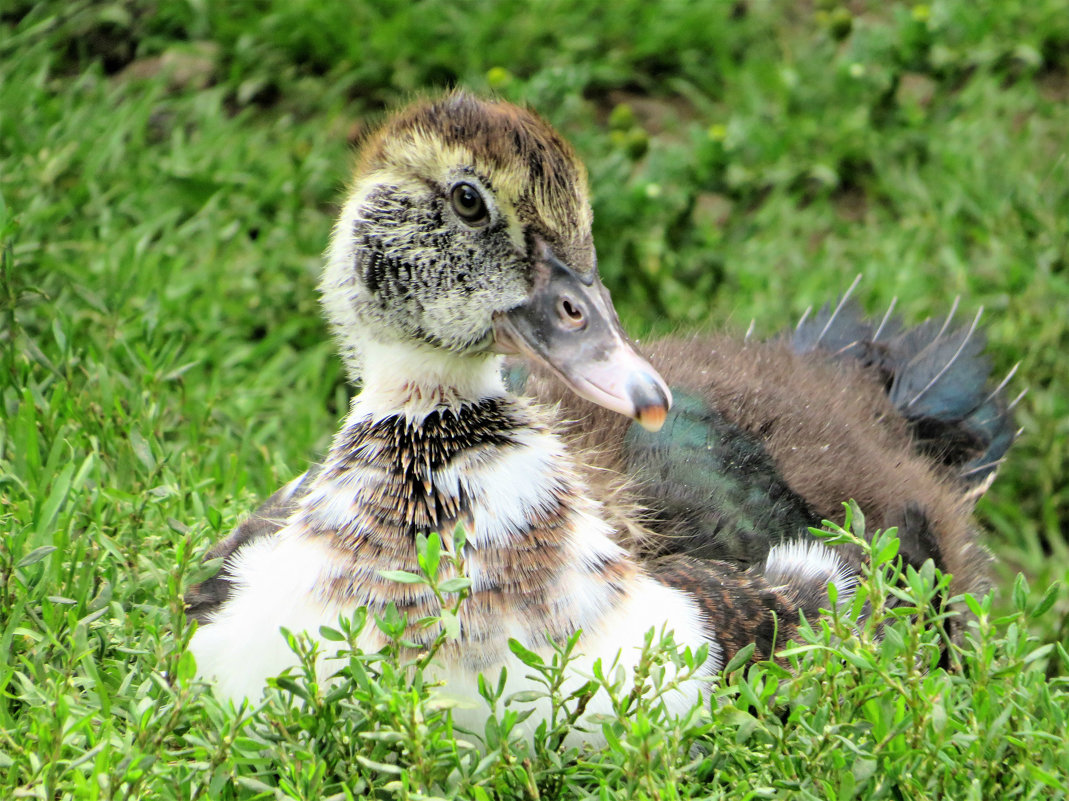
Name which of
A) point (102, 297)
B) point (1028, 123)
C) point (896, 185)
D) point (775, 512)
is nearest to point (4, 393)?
point (102, 297)

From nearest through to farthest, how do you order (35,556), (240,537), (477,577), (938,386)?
(477,577), (35,556), (240,537), (938,386)

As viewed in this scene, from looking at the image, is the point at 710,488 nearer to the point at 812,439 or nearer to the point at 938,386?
the point at 812,439

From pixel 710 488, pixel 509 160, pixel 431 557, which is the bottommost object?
pixel 710 488

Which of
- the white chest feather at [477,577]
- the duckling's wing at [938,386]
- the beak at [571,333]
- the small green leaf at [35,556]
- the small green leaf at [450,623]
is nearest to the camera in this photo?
the small green leaf at [450,623]

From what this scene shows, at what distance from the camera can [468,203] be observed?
2643 mm

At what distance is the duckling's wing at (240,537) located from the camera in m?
2.79

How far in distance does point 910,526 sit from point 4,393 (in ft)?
7.31

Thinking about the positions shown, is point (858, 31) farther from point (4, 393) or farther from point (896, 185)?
point (4, 393)

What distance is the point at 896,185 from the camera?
5.41 meters

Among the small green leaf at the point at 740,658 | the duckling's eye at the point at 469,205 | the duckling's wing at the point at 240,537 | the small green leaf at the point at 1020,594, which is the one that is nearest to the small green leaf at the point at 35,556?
the duckling's wing at the point at 240,537

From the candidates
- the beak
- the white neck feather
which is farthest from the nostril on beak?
the white neck feather

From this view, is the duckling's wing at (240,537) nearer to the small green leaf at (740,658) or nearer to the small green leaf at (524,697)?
the small green leaf at (524,697)

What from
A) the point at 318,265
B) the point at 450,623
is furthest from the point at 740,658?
the point at 318,265

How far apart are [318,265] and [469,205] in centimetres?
211
